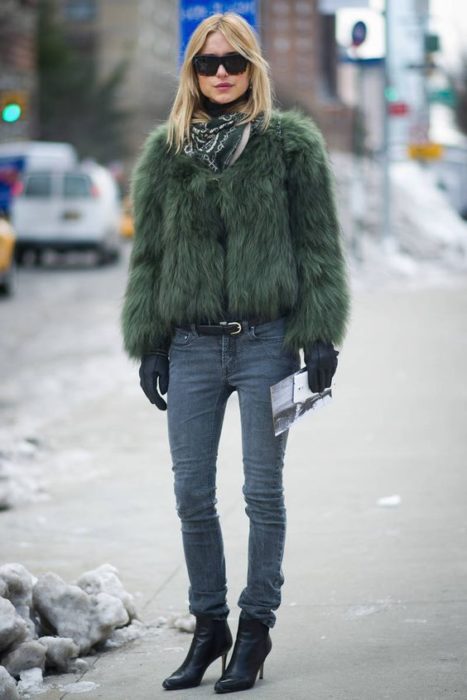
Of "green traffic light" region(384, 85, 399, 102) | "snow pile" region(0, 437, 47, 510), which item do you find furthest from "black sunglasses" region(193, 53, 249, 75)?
"green traffic light" region(384, 85, 399, 102)

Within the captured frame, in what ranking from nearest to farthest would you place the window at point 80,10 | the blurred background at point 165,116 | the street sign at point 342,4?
the street sign at point 342,4 < the blurred background at point 165,116 < the window at point 80,10

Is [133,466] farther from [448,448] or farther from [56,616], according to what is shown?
[56,616]

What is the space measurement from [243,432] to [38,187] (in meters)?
21.7

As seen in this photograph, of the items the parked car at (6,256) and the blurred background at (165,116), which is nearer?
the parked car at (6,256)

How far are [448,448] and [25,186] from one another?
1788 centimetres

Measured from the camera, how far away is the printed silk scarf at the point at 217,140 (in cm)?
A: 430

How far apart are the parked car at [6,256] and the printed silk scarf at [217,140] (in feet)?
50.6

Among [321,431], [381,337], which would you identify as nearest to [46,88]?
[381,337]

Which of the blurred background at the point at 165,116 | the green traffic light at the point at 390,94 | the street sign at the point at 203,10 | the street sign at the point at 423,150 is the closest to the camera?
the street sign at the point at 203,10

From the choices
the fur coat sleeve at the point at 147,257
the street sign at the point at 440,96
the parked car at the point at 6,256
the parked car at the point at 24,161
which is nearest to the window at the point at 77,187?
the parked car at the point at 24,161

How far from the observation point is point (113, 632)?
504 cm

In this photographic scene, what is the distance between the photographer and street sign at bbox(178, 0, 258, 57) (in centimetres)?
1084

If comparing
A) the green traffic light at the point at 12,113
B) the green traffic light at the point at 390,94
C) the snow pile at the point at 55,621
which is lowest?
the snow pile at the point at 55,621

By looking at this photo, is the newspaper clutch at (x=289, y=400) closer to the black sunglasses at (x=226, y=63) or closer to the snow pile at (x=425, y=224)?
the black sunglasses at (x=226, y=63)
